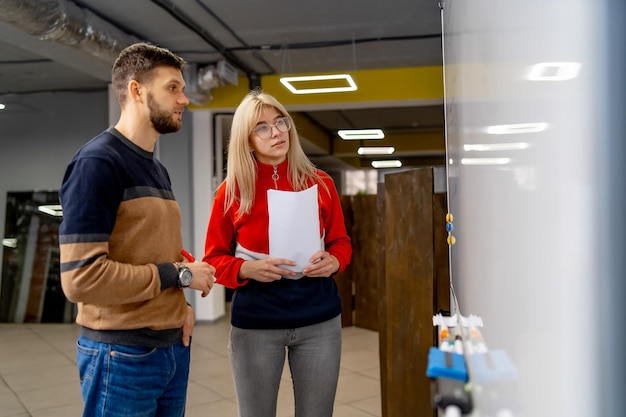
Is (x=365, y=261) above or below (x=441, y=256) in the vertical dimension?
below

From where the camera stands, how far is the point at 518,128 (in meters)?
0.37

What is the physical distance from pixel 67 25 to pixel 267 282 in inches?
134

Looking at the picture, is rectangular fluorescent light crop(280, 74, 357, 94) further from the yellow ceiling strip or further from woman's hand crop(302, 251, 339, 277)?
woman's hand crop(302, 251, 339, 277)

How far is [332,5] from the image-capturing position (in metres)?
4.73

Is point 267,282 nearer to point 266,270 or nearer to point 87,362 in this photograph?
point 266,270

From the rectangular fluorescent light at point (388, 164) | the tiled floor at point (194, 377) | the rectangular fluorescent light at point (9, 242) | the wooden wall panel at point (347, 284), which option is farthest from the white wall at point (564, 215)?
the rectangular fluorescent light at point (388, 164)

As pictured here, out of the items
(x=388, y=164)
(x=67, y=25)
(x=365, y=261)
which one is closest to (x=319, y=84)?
(x=365, y=261)

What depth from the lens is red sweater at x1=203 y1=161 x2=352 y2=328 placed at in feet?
5.32

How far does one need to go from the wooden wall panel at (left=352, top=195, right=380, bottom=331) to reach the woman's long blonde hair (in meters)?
4.63

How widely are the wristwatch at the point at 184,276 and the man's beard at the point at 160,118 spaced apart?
1.20 ft

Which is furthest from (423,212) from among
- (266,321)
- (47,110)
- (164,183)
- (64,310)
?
(47,110)

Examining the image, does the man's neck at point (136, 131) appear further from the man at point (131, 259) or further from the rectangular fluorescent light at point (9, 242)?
the rectangular fluorescent light at point (9, 242)

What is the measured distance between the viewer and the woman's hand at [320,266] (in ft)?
5.31

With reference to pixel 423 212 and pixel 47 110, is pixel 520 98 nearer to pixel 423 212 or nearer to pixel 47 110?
pixel 423 212
